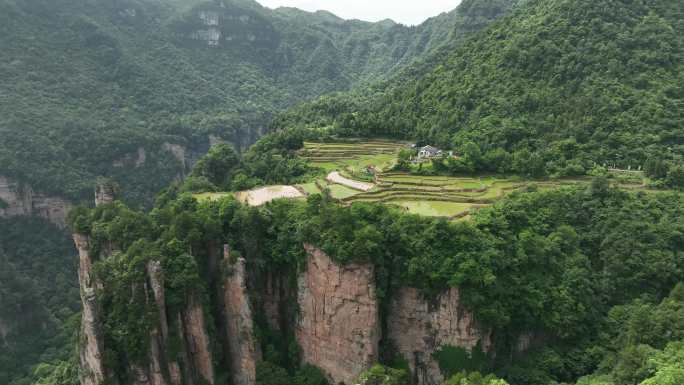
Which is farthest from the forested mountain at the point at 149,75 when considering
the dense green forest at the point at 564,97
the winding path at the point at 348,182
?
the winding path at the point at 348,182

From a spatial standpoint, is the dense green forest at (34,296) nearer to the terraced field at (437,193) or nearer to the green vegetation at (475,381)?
the terraced field at (437,193)

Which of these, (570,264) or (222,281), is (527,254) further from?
Result: (222,281)

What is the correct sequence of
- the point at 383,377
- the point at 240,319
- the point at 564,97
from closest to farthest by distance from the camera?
the point at 383,377 < the point at 240,319 < the point at 564,97

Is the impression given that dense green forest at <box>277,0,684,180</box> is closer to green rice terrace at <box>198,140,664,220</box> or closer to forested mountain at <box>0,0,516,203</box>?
green rice terrace at <box>198,140,664,220</box>

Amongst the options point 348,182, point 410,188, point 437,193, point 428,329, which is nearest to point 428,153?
point 410,188

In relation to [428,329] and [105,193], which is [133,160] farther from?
[428,329]

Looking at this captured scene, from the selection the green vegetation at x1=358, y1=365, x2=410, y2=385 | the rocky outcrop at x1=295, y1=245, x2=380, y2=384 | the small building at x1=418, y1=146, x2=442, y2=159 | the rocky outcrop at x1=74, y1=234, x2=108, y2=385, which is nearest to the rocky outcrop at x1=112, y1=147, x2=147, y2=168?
the small building at x1=418, y1=146, x2=442, y2=159
